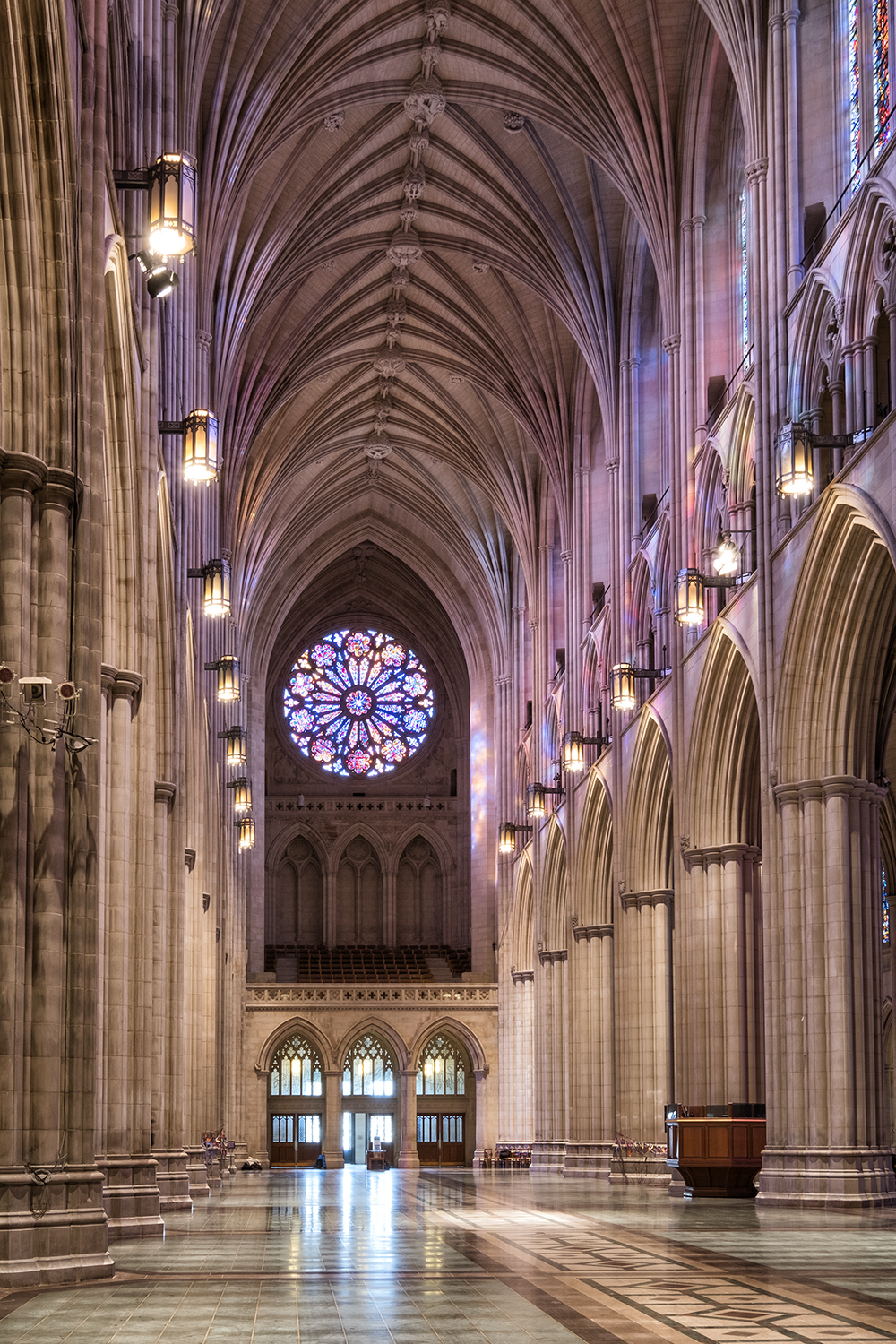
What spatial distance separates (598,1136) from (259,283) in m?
19.8

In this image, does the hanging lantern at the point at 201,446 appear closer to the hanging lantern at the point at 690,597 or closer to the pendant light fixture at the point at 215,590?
the pendant light fixture at the point at 215,590

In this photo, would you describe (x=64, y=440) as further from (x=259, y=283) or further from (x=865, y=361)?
(x=259, y=283)

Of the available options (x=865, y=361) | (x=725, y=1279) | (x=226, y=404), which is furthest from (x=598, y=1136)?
(x=725, y=1279)

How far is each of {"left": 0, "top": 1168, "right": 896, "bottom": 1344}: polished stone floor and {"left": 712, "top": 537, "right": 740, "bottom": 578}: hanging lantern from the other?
9365mm

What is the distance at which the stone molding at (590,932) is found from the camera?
36250mm

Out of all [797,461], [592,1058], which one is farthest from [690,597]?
[592,1058]

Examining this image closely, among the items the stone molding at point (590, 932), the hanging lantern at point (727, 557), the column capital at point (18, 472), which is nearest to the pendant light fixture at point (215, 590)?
the hanging lantern at point (727, 557)

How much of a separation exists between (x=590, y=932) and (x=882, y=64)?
21.4m

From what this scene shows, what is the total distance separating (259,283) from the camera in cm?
3459

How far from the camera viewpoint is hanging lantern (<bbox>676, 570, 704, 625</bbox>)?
945 inches

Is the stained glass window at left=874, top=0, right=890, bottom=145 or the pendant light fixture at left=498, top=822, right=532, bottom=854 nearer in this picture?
the stained glass window at left=874, top=0, right=890, bottom=145

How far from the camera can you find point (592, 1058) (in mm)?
36344

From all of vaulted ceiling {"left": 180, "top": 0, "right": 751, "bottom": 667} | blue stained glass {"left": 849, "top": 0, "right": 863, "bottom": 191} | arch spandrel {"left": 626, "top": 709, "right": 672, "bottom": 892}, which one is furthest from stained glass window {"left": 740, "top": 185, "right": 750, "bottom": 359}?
arch spandrel {"left": 626, "top": 709, "right": 672, "bottom": 892}

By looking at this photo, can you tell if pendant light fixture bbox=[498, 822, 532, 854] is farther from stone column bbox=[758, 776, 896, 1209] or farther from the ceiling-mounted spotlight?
the ceiling-mounted spotlight
